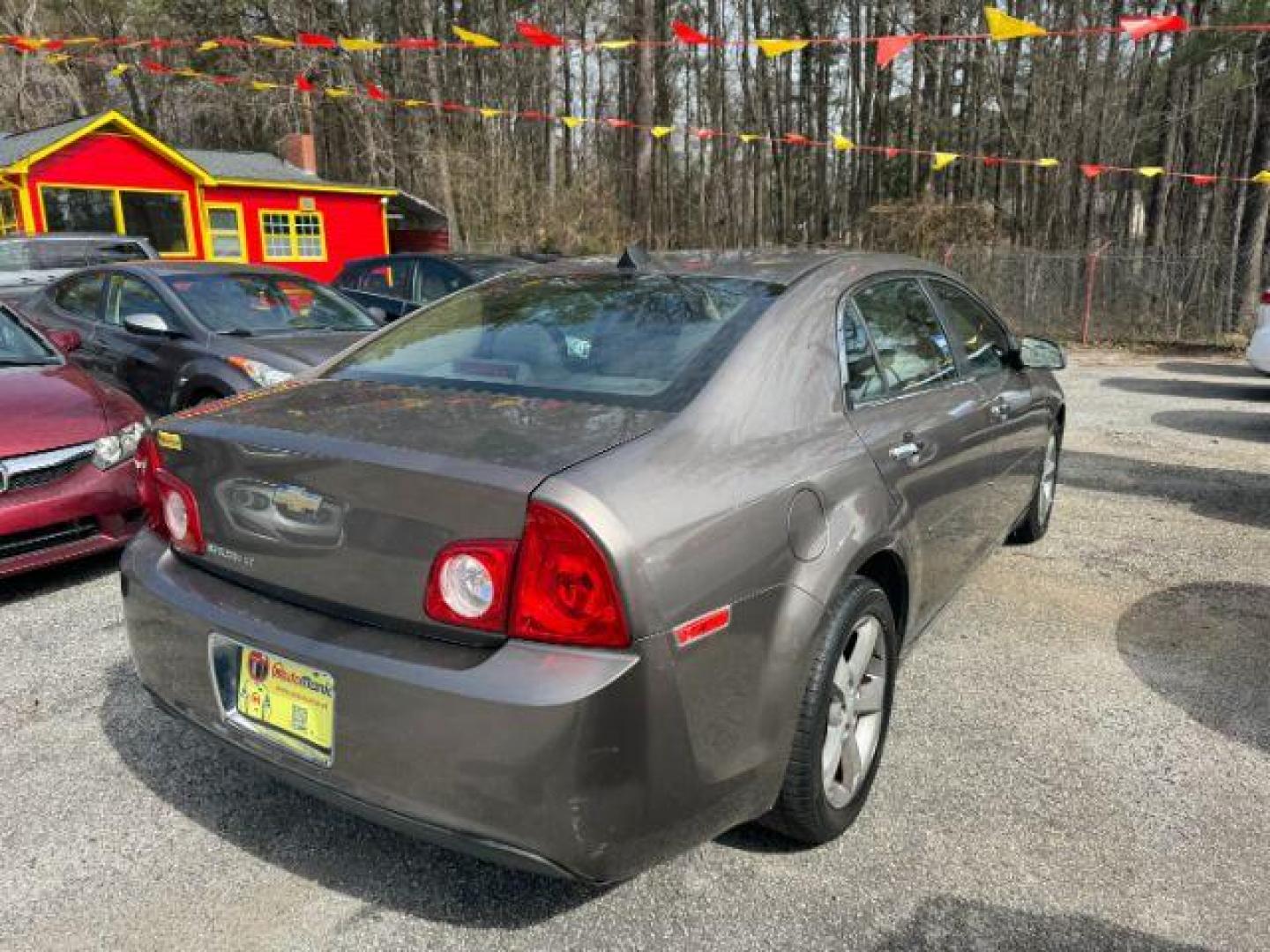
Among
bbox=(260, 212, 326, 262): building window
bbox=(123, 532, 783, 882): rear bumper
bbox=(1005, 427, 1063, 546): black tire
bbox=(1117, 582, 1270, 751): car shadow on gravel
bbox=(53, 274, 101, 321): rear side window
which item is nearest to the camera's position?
bbox=(123, 532, 783, 882): rear bumper

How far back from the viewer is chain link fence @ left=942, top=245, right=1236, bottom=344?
1584 centimetres

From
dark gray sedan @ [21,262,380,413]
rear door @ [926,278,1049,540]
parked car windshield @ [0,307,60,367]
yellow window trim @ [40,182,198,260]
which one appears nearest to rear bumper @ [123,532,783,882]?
rear door @ [926,278,1049,540]

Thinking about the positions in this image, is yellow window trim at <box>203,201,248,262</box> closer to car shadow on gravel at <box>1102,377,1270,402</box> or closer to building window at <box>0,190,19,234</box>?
building window at <box>0,190,19,234</box>

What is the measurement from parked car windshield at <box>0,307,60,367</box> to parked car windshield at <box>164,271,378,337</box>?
1.14 meters

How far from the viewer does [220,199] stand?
23.5 meters

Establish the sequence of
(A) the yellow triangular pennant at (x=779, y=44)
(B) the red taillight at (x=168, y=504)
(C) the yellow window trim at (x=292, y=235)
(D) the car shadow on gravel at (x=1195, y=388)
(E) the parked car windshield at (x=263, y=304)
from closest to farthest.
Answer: (B) the red taillight at (x=168, y=504) < (E) the parked car windshield at (x=263, y=304) < (D) the car shadow on gravel at (x=1195, y=388) < (A) the yellow triangular pennant at (x=779, y=44) < (C) the yellow window trim at (x=292, y=235)

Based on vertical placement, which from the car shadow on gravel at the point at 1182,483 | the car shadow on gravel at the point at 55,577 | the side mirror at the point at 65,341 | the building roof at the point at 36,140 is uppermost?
the building roof at the point at 36,140

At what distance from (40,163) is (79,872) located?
74.0ft

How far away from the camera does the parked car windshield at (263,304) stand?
6.48 meters

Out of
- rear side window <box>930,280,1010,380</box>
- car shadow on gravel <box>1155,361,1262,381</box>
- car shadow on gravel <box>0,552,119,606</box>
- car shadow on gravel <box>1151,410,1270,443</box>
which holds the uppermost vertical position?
rear side window <box>930,280,1010,380</box>

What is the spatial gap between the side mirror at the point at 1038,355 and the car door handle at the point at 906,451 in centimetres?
160

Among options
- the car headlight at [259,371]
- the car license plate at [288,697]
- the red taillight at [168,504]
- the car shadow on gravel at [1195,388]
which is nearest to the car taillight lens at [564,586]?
the car license plate at [288,697]

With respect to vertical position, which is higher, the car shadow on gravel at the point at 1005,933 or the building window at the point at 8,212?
the building window at the point at 8,212

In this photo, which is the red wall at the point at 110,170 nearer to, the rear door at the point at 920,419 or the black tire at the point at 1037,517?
the black tire at the point at 1037,517
